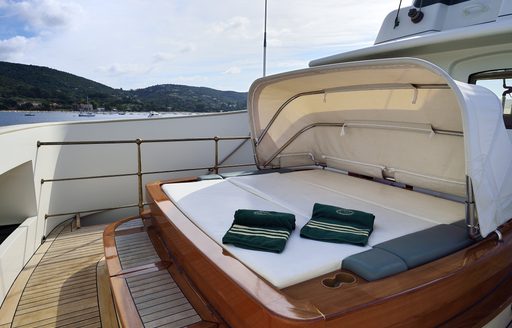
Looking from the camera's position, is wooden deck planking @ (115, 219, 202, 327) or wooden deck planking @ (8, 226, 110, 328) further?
wooden deck planking @ (8, 226, 110, 328)

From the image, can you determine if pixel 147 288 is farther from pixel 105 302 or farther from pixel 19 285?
pixel 19 285

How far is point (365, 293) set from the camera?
116cm

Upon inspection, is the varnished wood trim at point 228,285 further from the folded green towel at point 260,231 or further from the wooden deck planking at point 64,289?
the wooden deck planking at point 64,289

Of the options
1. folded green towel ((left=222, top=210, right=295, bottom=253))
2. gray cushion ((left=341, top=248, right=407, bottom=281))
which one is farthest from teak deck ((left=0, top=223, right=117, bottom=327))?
gray cushion ((left=341, top=248, right=407, bottom=281))

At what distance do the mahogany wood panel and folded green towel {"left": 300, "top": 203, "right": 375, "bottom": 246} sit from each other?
1.12 ft

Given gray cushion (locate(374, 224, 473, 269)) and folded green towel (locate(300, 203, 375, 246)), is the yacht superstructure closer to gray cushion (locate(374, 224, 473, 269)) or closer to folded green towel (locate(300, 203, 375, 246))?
gray cushion (locate(374, 224, 473, 269))

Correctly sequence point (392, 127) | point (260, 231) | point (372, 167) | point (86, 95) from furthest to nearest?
point (86, 95)
point (372, 167)
point (392, 127)
point (260, 231)

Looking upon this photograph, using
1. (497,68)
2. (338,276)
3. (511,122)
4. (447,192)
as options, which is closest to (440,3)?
(497,68)

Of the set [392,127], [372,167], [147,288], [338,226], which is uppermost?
[392,127]

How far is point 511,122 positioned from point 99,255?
3814 mm

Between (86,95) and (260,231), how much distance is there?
321 inches

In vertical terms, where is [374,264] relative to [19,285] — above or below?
above

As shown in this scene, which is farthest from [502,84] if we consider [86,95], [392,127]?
[86,95]

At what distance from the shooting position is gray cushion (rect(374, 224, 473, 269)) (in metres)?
1.44
